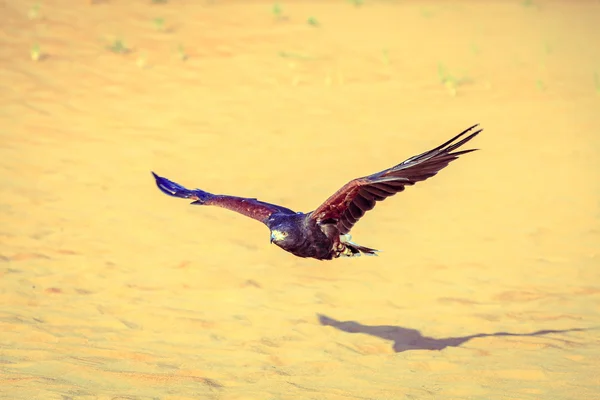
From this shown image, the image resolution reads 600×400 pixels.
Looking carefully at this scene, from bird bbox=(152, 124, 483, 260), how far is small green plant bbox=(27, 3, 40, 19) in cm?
1022

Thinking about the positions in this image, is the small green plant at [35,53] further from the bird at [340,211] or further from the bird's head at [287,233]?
the bird's head at [287,233]

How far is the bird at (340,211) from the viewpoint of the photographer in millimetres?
5938

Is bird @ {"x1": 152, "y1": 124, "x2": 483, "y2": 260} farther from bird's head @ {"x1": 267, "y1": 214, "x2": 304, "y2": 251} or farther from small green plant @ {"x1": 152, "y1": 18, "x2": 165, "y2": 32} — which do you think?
small green plant @ {"x1": 152, "y1": 18, "x2": 165, "y2": 32}

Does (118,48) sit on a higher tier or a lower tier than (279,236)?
higher

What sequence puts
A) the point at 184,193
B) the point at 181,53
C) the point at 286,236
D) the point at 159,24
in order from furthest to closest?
the point at 159,24, the point at 181,53, the point at 184,193, the point at 286,236

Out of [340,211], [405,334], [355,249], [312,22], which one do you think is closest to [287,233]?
[340,211]

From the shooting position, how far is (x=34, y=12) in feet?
52.6

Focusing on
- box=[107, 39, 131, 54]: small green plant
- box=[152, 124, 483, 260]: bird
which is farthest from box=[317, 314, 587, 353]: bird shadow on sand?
box=[107, 39, 131, 54]: small green plant

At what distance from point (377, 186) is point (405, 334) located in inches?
81.4

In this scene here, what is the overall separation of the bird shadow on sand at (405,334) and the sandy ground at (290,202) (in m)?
0.03

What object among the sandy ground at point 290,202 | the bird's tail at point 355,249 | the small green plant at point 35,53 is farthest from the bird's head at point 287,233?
the small green plant at point 35,53

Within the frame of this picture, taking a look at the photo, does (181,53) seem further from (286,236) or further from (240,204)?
(286,236)

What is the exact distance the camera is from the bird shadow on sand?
754cm

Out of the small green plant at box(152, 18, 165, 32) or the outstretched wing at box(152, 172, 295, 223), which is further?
the small green plant at box(152, 18, 165, 32)
